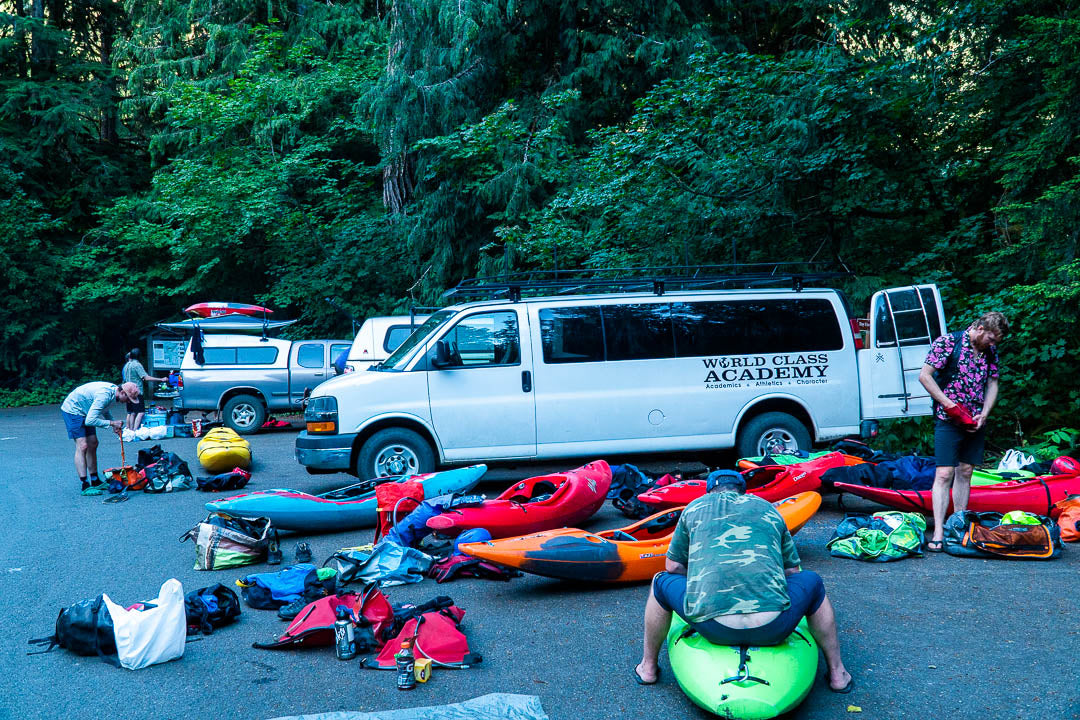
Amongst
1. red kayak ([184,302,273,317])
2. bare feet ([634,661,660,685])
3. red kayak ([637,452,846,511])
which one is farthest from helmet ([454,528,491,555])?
red kayak ([184,302,273,317])

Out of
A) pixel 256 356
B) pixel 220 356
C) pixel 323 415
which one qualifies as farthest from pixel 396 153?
pixel 323 415

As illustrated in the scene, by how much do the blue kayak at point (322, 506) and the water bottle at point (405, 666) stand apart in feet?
11.3

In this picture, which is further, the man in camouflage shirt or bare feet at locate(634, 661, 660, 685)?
bare feet at locate(634, 661, 660, 685)

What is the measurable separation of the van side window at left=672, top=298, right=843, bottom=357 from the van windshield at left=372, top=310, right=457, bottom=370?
2754 mm

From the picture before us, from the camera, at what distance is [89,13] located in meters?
30.7

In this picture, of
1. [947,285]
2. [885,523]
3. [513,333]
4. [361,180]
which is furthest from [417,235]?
[885,523]

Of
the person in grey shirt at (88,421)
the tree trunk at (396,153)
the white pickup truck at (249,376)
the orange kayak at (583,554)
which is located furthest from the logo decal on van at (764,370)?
the tree trunk at (396,153)

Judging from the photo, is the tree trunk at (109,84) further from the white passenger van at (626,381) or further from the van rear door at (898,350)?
the van rear door at (898,350)

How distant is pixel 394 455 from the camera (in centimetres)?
953

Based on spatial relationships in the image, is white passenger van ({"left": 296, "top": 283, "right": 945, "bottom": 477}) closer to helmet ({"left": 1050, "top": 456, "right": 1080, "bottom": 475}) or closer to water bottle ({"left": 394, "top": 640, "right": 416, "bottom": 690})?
helmet ({"left": 1050, "top": 456, "right": 1080, "bottom": 475})

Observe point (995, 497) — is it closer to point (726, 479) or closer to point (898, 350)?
point (898, 350)

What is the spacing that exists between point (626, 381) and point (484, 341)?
5.65 ft

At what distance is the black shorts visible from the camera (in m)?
6.60

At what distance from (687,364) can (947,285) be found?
4.17 m
